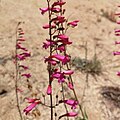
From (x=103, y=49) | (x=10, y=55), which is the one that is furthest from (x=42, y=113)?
(x=103, y=49)

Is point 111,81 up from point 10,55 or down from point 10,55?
down

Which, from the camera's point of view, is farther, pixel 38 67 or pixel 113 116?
pixel 38 67

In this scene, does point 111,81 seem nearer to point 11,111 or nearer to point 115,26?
point 11,111

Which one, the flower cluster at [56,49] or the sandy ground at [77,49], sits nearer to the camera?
the flower cluster at [56,49]

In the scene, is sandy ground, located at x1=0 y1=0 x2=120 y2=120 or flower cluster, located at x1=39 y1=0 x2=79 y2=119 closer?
flower cluster, located at x1=39 y1=0 x2=79 y2=119

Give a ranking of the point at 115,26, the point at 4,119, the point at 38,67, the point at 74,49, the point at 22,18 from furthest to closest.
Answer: the point at 115,26 → the point at 22,18 → the point at 74,49 → the point at 38,67 → the point at 4,119

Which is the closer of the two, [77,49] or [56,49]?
[56,49]

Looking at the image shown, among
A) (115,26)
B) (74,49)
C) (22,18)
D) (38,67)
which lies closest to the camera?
(38,67)

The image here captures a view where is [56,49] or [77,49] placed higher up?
[77,49]
